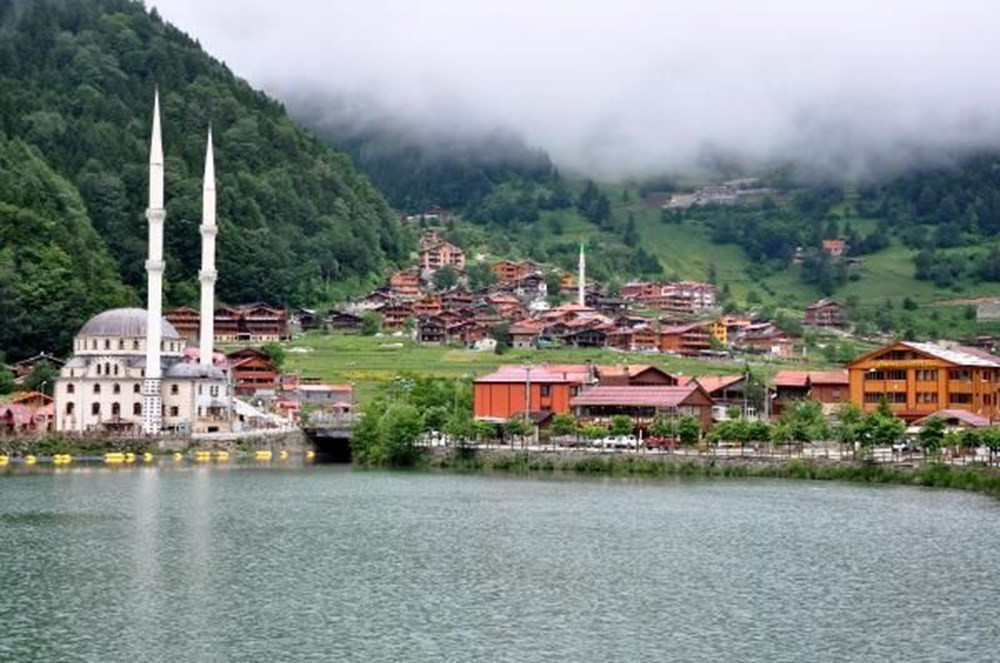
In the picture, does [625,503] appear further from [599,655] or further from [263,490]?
[599,655]

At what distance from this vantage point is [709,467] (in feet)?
282

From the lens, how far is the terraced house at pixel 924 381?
348 ft

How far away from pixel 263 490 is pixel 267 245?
357ft

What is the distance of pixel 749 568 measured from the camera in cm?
4859

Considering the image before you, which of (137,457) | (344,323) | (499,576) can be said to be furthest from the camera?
(344,323)

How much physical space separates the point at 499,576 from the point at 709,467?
134 ft

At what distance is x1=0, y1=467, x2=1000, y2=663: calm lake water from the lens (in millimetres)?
36938

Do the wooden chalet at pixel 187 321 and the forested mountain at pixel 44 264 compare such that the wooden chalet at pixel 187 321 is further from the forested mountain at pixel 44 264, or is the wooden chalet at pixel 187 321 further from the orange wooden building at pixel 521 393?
the orange wooden building at pixel 521 393

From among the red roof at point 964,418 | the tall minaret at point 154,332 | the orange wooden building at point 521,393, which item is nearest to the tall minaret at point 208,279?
the tall minaret at point 154,332

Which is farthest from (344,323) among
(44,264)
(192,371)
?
(192,371)

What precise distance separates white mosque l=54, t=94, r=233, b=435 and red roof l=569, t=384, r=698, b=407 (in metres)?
27.4

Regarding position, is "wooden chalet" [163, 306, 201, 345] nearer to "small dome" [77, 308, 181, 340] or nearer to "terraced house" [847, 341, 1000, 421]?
"small dome" [77, 308, 181, 340]

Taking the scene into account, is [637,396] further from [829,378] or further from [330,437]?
[829,378]

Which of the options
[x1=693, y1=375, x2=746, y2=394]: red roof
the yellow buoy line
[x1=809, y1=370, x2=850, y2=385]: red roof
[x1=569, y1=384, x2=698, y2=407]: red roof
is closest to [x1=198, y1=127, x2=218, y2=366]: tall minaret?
the yellow buoy line
